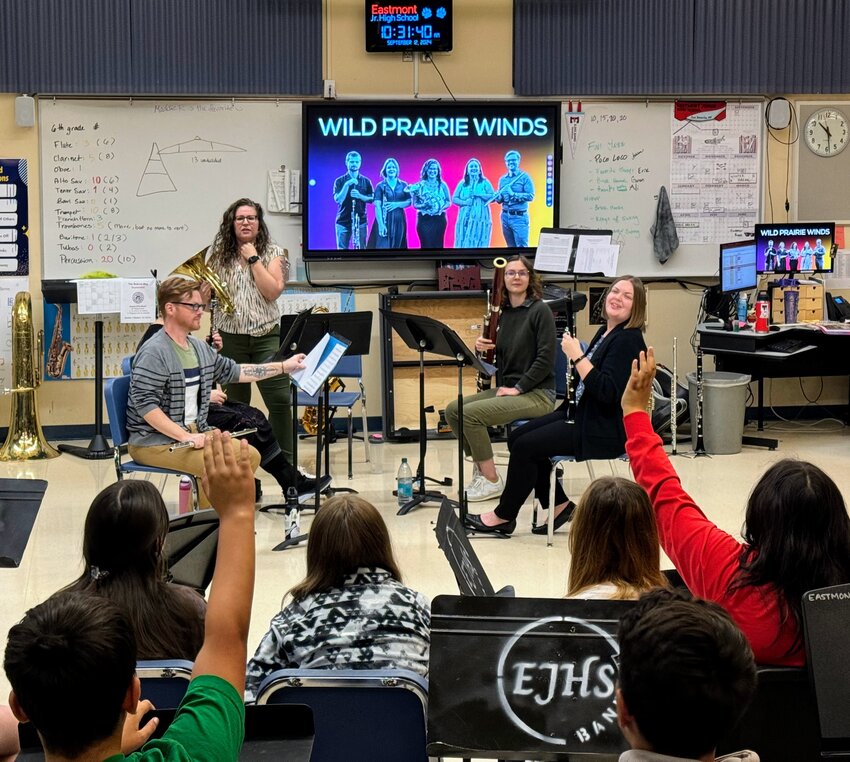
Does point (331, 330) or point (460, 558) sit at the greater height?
point (331, 330)

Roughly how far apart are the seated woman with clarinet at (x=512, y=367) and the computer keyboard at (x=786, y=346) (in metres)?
2.19

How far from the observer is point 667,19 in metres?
8.32

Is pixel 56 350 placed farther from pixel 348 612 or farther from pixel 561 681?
pixel 561 681

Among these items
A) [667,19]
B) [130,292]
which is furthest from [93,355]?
[667,19]

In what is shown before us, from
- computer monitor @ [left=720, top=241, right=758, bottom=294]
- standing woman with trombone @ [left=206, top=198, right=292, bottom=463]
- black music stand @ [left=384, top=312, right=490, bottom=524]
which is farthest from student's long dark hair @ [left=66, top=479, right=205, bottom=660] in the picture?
computer monitor @ [left=720, top=241, right=758, bottom=294]

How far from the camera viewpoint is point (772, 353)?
7.57 metres

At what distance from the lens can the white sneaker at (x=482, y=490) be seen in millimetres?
6398

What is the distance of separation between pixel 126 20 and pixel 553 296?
11.3 feet

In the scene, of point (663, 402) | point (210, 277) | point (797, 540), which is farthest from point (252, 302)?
point (797, 540)

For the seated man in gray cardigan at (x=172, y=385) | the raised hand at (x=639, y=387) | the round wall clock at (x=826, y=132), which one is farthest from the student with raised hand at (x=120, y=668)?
the round wall clock at (x=826, y=132)

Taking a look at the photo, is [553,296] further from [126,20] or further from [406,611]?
[406,611]

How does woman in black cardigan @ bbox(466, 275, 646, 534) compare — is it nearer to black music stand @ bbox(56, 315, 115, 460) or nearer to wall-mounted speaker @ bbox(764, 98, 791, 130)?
black music stand @ bbox(56, 315, 115, 460)

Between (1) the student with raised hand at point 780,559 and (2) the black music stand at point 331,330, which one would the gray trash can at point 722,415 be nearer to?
(2) the black music stand at point 331,330

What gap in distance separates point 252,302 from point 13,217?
231cm
